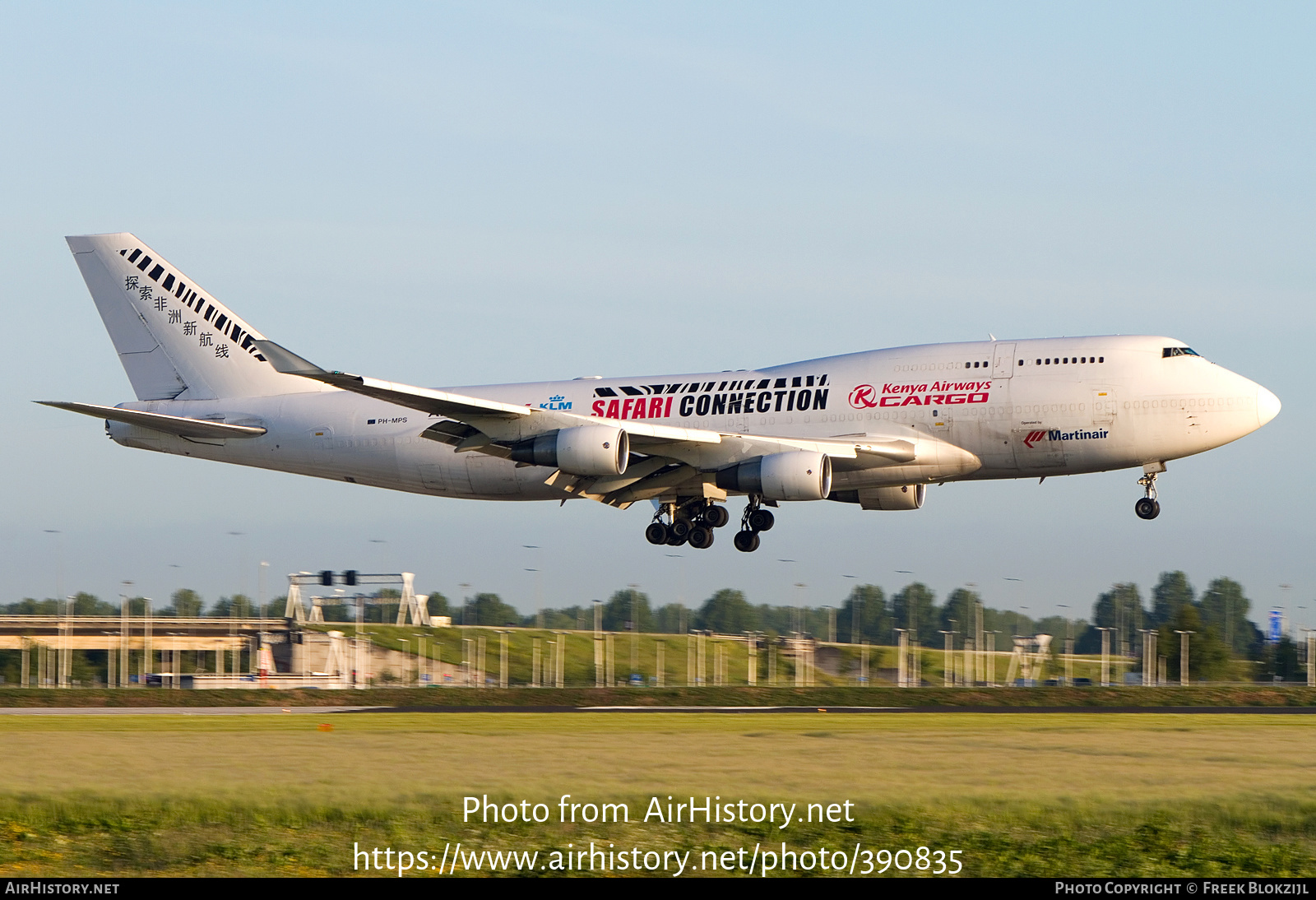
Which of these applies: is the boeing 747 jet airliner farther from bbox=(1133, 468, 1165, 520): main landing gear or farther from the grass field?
the grass field

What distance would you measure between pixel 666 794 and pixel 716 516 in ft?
96.0

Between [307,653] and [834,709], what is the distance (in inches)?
2895

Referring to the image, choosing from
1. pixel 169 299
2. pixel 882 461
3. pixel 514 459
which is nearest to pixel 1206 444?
pixel 882 461

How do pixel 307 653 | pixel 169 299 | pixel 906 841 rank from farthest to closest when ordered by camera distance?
pixel 307 653 → pixel 169 299 → pixel 906 841

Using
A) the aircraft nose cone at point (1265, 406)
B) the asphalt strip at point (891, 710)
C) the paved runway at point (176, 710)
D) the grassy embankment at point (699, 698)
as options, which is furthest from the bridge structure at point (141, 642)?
the aircraft nose cone at point (1265, 406)

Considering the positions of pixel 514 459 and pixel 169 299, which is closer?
pixel 514 459

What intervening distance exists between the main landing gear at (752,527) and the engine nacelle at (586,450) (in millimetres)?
7563

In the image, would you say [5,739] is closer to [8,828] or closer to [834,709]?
[8,828]

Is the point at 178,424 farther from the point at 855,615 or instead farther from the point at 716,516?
the point at 855,615

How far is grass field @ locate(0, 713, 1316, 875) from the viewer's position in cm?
1986

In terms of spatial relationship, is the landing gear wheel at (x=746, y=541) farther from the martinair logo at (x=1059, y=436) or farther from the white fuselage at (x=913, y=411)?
the martinair logo at (x=1059, y=436)

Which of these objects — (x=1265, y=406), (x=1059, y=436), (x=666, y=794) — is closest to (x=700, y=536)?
(x=1059, y=436)

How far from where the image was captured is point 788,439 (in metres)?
46.6

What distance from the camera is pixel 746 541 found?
5159 cm
